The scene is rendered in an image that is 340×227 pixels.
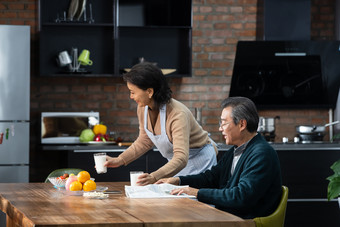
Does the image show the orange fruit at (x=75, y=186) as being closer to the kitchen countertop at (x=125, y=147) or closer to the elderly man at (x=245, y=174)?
the elderly man at (x=245, y=174)

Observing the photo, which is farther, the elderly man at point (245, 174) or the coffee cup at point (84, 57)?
the coffee cup at point (84, 57)

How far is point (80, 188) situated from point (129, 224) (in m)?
0.93

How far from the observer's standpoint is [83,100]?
19.1 feet

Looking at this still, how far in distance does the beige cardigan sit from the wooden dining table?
303 mm

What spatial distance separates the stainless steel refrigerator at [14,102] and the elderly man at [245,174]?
8.66ft

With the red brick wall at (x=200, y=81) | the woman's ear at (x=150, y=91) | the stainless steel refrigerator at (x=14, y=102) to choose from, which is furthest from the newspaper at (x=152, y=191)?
the red brick wall at (x=200, y=81)

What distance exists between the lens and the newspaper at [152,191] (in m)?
2.62

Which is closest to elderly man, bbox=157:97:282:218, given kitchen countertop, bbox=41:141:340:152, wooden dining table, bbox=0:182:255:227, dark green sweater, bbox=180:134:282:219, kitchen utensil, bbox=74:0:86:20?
dark green sweater, bbox=180:134:282:219

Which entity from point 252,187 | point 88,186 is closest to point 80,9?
point 88,186

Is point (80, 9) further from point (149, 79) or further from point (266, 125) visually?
point (149, 79)

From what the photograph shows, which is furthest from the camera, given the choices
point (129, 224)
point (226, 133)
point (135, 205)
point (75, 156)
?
point (75, 156)

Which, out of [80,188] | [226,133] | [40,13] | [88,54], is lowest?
[80,188]

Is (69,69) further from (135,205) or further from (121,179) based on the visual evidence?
(135,205)

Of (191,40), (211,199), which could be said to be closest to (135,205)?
(211,199)
